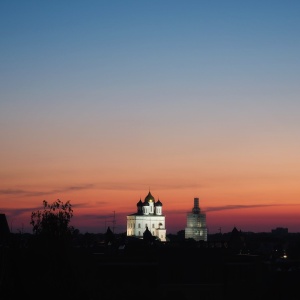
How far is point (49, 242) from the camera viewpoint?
60969 mm

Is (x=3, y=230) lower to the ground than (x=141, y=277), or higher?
higher

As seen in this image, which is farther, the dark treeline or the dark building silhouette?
the dark building silhouette

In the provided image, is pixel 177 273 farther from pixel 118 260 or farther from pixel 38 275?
pixel 38 275

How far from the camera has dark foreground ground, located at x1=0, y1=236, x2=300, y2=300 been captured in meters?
52.7

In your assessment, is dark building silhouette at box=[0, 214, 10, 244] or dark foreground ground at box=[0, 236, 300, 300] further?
dark building silhouette at box=[0, 214, 10, 244]

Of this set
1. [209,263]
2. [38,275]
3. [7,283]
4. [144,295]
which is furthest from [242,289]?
[7,283]

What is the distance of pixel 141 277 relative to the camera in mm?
83250

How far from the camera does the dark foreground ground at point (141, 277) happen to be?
52719 millimetres

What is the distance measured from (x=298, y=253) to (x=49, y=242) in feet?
453

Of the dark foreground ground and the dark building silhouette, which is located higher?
the dark building silhouette

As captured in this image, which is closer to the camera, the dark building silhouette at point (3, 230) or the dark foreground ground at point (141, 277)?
the dark foreground ground at point (141, 277)

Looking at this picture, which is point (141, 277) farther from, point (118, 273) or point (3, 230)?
point (3, 230)

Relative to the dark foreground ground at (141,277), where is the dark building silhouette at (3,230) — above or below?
above

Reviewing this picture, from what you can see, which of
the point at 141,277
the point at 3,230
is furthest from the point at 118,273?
the point at 3,230
